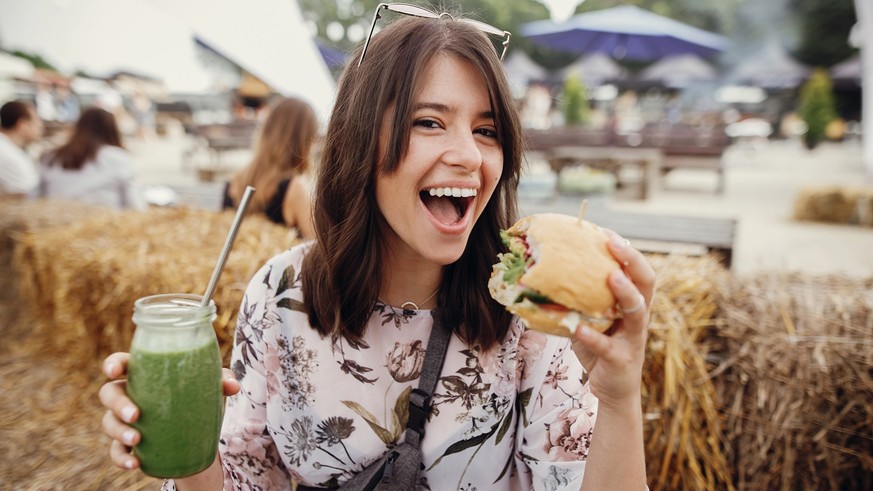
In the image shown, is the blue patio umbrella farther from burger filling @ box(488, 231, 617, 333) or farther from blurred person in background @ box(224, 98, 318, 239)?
burger filling @ box(488, 231, 617, 333)

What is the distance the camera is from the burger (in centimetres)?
123

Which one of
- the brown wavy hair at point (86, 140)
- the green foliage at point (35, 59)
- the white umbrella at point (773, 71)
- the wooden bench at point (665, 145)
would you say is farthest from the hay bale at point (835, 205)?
the green foliage at point (35, 59)

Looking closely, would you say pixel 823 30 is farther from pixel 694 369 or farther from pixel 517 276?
pixel 517 276

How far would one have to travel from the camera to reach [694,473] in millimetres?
2375

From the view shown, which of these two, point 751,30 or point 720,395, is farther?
point 751,30

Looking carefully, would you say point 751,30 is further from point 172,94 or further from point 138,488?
point 138,488

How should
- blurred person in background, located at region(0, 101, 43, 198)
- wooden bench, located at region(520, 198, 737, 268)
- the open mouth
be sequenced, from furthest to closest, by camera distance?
blurred person in background, located at region(0, 101, 43, 198) < wooden bench, located at region(520, 198, 737, 268) < the open mouth

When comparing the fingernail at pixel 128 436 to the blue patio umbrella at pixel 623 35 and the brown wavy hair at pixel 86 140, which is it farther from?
the blue patio umbrella at pixel 623 35

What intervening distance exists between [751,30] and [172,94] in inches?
1565

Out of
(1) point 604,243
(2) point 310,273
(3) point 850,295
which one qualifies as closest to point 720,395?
(3) point 850,295

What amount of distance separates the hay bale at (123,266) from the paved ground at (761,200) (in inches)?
64.6

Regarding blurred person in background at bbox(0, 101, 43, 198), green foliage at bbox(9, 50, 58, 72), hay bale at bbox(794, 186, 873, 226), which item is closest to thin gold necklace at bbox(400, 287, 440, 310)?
blurred person in background at bbox(0, 101, 43, 198)

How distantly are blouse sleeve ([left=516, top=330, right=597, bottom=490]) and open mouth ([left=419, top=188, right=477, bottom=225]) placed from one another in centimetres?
42

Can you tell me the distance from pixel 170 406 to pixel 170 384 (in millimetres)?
49
